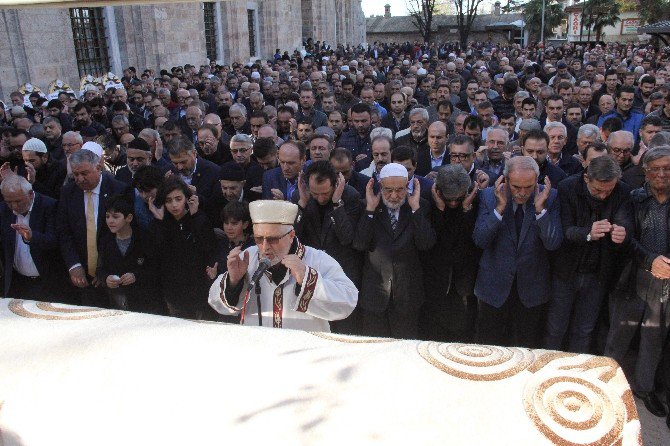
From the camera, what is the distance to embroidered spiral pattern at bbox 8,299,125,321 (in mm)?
1615

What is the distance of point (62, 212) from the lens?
4.14m

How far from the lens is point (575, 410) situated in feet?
3.81

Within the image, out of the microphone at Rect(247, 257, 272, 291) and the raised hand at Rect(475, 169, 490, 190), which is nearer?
the microphone at Rect(247, 257, 272, 291)

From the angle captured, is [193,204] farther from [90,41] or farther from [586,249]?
[90,41]

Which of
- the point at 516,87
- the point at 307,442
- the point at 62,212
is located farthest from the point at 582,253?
the point at 516,87

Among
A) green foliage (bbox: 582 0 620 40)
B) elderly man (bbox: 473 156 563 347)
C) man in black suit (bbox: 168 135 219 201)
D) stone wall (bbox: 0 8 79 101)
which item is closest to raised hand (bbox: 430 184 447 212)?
elderly man (bbox: 473 156 563 347)

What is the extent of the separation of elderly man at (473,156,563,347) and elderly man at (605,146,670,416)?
44 centimetres

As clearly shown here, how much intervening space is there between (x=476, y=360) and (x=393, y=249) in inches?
93.2

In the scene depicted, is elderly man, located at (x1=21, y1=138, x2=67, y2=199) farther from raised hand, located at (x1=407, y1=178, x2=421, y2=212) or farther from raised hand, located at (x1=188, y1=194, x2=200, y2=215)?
raised hand, located at (x1=407, y1=178, x2=421, y2=212)

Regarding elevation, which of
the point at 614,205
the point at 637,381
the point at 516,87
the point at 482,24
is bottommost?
the point at 637,381

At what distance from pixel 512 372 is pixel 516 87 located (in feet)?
25.1

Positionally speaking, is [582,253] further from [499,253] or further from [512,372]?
[512,372]

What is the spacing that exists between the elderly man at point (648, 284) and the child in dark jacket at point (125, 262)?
10.4 feet

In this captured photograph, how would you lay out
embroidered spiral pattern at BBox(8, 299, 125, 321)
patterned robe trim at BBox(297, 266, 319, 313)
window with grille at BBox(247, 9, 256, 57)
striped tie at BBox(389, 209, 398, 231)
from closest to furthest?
embroidered spiral pattern at BBox(8, 299, 125, 321)
patterned robe trim at BBox(297, 266, 319, 313)
striped tie at BBox(389, 209, 398, 231)
window with grille at BBox(247, 9, 256, 57)
